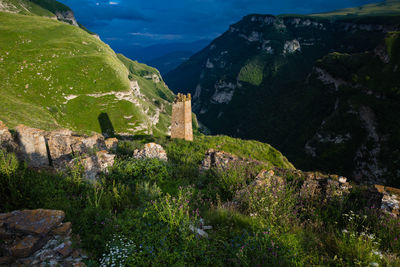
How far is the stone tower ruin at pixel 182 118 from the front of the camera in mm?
18516

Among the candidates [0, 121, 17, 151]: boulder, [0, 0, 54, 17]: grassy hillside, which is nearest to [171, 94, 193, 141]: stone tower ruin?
[0, 121, 17, 151]: boulder

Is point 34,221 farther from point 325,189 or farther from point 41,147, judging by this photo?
point 325,189

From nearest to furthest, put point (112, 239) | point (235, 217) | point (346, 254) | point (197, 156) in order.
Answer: point (346, 254), point (112, 239), point (235, 217), point (197, 156)

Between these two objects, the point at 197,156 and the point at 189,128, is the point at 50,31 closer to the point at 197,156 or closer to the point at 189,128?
the point at 189,128

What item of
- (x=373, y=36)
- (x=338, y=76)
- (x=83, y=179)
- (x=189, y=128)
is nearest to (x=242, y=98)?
(x=338, y=76)

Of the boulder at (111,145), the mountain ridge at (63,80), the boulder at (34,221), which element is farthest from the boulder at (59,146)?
the mountain ridge at (63,80)

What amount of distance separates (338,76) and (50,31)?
13297 cm

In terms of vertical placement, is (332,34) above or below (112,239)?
above

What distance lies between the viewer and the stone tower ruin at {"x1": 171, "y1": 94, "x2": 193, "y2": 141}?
18516mm

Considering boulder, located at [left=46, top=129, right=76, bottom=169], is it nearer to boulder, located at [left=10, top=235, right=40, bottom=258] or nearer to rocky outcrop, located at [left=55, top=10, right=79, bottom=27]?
boulder, located at [left=10, top=235, right=40, bottom=258]

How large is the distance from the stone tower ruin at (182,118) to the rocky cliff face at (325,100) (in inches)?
2436

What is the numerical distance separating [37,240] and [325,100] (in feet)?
379

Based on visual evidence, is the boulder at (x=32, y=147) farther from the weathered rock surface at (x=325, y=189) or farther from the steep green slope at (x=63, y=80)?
the steep green slope at (x=63, y=80)

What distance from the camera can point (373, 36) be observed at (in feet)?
465
